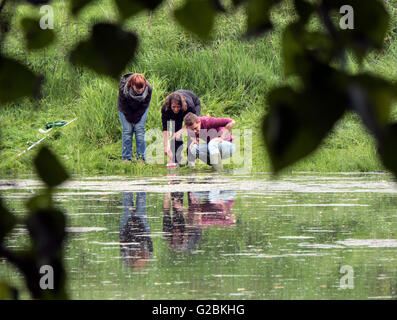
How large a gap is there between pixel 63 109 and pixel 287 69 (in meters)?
17.6

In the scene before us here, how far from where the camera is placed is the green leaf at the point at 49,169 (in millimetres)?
948

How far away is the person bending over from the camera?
1359cm

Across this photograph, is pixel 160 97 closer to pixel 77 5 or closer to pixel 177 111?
pixel 177 111

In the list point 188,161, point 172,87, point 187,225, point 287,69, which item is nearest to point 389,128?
point 287,69

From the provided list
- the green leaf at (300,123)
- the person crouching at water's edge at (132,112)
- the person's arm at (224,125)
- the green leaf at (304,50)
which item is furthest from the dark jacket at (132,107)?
the green leaf at (300,123)

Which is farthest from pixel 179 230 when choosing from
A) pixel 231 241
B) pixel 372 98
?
pixel 372 98

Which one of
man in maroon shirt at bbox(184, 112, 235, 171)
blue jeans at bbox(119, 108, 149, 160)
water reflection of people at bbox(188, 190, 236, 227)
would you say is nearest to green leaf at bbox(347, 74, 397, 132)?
water reflection of people at bbox(188, 190, 236, 227)

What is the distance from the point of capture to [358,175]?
12766mm

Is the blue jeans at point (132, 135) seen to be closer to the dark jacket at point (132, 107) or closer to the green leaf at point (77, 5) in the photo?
the dark jacket at point (132, 107)

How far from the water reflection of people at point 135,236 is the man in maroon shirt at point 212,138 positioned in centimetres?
400

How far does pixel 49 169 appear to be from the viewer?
0.95m

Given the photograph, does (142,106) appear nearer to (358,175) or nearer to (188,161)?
(188,161)

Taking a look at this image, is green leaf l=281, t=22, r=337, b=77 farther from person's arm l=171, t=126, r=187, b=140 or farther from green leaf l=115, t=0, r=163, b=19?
person's arm l=171, t=126, r=187, b=140

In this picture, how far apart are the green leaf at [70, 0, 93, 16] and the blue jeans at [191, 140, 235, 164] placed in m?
12.5
